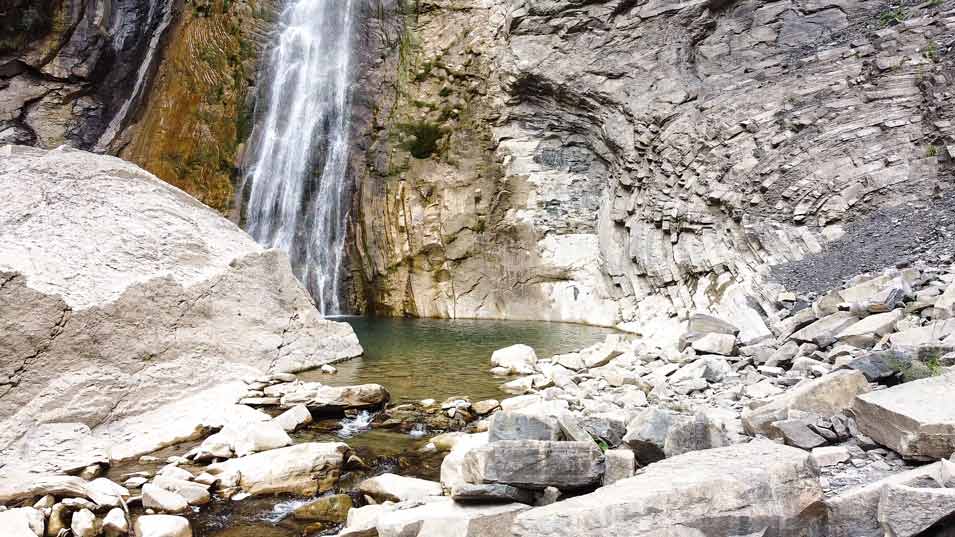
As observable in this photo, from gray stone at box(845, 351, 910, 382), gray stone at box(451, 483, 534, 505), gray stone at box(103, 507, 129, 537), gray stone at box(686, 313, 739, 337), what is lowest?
gray stone at box(103, 507, 129, 537)

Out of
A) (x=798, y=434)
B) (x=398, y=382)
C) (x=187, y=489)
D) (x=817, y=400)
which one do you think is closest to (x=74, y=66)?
(x=398, y=382)

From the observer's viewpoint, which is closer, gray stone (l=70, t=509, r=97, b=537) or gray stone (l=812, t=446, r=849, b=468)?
gray stone (l=812, t=446, r=849, b=468)

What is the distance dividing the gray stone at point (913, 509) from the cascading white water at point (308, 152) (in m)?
21.8

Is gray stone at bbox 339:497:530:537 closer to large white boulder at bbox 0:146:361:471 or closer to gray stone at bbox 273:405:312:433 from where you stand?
gray stone at bbox 273:405:312:433

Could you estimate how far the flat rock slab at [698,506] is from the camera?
3225 millimetres

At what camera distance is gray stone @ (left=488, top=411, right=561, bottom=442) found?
15.5 ft

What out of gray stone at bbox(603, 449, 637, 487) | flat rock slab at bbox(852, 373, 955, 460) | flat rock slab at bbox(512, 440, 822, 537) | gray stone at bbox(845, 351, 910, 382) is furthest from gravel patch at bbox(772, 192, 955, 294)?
flat rock slab at bbox(512, 440, 822, 537)

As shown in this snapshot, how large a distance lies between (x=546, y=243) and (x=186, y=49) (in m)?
17.1

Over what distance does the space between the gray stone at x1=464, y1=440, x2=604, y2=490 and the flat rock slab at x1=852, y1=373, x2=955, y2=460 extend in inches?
73.8

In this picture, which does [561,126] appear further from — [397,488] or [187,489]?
[187,489]

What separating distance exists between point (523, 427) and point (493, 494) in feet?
2.22

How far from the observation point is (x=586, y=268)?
22.0 meters

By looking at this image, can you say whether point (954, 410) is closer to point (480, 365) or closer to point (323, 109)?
point (480, 365)

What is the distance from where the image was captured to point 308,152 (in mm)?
24281
